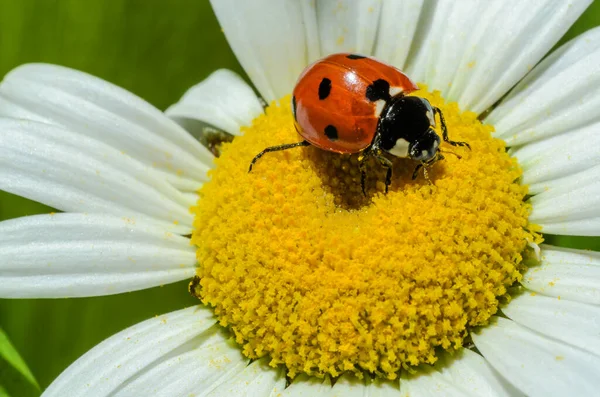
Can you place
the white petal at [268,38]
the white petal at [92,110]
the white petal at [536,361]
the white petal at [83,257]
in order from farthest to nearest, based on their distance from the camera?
the white petal at [268,38], the white petal at [92,110], the white petal at [83,257], the white petal at [536,361]

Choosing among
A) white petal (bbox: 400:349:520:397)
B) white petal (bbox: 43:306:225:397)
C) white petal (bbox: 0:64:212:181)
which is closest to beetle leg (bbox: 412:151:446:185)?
white petal (bbox: 400:349:520:397)

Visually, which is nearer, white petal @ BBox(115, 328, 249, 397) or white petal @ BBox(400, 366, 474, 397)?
white petal @ BBox(400, 366, 474, 397)

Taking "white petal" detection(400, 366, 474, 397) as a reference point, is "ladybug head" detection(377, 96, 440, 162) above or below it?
above

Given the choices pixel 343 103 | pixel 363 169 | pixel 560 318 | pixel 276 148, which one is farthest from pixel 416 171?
pixel 560 318

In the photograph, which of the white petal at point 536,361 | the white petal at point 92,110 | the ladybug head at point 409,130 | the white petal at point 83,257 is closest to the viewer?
the white petal at point 536,361

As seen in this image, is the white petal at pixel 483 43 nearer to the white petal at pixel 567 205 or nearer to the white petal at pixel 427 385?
the white petal at pixel 567 205

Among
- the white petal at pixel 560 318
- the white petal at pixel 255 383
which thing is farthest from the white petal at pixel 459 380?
the white petal at pixel 255 383

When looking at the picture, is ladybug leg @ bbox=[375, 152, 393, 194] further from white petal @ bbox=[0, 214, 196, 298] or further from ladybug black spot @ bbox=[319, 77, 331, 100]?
white petal @ bbox=[0, 214, 196, 298]

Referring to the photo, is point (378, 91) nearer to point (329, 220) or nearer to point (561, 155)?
point (329, 220)
